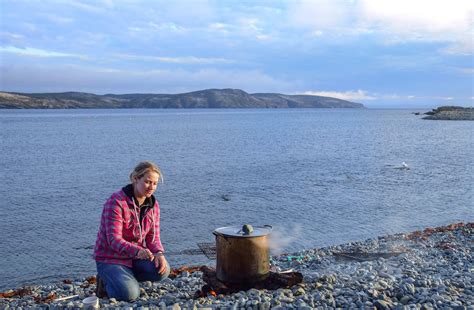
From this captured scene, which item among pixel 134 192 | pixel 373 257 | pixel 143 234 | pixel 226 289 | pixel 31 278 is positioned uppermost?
pixel 134 192

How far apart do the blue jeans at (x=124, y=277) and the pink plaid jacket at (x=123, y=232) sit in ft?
0.31

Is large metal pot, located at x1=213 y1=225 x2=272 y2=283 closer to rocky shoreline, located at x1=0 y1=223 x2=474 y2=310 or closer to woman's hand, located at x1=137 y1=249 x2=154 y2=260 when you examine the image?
rocky shoreline, located at x1=0 y1=223 x2=474 y2=310

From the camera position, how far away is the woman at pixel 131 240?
6840 mm

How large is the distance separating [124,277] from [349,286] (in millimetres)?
3314

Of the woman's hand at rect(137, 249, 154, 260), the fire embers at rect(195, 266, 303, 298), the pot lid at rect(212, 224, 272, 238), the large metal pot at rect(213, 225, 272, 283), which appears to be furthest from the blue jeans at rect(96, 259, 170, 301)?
the pot lid at rect(212, 224, 272, 238)

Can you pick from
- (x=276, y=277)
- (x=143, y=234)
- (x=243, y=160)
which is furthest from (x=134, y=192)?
(x=243, y=160)

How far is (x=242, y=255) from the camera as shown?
7.39 metres

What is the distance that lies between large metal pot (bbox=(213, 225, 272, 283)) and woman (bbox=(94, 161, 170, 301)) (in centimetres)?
87

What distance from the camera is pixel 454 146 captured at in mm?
54125

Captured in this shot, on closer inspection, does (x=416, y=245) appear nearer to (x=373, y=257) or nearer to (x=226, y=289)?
(x=373, y=257)

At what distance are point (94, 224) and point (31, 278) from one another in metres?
5.29

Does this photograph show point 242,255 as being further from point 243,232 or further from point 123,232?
point 123,232

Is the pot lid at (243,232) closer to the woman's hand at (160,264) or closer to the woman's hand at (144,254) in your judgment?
the woman's hand at (160,264)

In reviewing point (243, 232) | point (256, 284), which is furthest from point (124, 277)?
point (256, 284)
